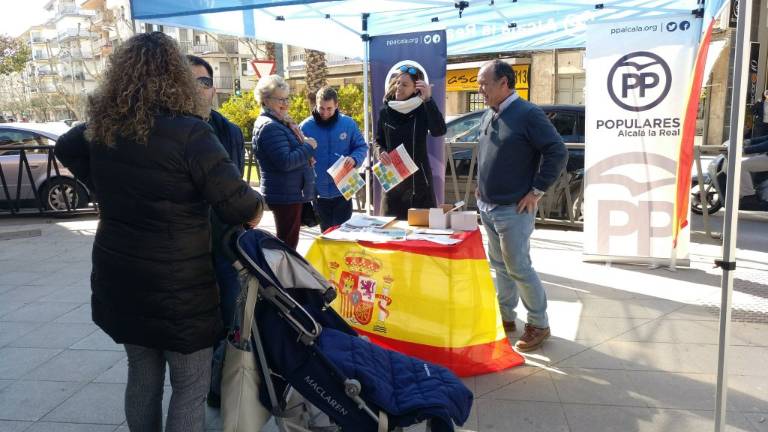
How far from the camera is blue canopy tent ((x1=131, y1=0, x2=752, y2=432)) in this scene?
4265 millimetres

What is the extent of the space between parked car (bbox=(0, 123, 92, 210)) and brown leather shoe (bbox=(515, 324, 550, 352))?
805 cm

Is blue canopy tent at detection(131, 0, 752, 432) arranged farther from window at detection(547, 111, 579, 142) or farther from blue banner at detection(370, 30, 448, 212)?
window at detection(547, 111, 579, 142)

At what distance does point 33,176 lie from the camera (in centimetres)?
928

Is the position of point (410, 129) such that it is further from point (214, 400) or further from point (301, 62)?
point (301, 62)

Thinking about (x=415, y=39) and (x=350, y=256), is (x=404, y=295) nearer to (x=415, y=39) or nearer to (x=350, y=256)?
(x=350, y=256)

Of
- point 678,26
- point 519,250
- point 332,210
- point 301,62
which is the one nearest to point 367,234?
point 519,250

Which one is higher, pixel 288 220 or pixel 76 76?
pixel 76 76

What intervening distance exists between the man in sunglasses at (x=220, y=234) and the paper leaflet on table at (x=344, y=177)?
151 cm

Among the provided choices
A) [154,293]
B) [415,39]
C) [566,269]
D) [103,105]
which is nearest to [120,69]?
[103,105]

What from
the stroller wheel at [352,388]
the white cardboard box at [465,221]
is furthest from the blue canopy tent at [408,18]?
the stroller wheel at [352,388]

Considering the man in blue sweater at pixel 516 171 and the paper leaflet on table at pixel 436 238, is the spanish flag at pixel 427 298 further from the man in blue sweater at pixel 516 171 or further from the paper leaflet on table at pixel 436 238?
the man in blue sweater at pixel 516 171

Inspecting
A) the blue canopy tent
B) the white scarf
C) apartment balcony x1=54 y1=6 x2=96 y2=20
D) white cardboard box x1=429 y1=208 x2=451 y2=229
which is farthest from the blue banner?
apartment balcony x1=54 y1=6 x2=96 y2=20

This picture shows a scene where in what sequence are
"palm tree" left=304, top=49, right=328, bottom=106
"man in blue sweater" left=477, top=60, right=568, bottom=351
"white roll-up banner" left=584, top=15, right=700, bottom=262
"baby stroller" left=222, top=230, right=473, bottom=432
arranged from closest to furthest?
1. "baby stroller" left=222, top=230, right=473, bottom=432
2. "man in blue sweater" left=477, top=60, right=568, bottom=351
3. "white roll-up banner" left=584, top=15, right=700, bottom=262
4. "palm tree" left=304, top=49, right=328, bottom=106

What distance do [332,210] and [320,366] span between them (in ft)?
9.61
